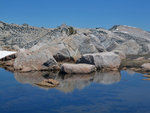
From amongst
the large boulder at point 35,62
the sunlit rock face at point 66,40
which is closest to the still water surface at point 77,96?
the large boulder at point 35,62

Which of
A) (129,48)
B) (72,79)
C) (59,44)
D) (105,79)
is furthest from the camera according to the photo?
(129,48)

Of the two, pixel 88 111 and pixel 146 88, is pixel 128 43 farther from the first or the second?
pixel 88 111

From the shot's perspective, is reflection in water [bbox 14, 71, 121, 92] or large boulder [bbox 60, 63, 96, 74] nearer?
reflection in water [bbox 14, 71, 121, 92]

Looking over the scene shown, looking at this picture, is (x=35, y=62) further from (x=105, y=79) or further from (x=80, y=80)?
(x=105, y=79)

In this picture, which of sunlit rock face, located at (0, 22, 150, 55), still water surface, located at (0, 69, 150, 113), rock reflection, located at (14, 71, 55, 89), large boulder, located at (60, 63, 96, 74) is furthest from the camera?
sunlit rock face, located at (0, 22, 150, 55)

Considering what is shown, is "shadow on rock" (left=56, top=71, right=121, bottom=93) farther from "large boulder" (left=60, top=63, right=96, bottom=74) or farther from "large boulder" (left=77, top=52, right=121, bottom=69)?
"large boulder" (left=77, top=52, right=121, bottom=69)

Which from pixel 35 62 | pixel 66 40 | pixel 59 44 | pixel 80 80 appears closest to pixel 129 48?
pixel 66 40

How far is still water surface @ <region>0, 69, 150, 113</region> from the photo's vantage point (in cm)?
1210

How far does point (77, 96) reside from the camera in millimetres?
14297

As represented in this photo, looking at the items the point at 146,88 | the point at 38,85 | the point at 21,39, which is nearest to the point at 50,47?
the point at 38,85

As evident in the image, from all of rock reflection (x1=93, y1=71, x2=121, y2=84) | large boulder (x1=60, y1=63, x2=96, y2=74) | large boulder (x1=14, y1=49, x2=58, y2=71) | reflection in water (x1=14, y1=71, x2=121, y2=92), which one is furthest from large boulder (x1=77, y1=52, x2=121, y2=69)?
large boulder (x1=14, y1=49, x2=58, y2=71)

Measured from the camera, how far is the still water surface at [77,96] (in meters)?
12.1

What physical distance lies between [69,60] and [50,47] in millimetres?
3011

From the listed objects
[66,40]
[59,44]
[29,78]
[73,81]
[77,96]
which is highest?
[66,40]
